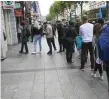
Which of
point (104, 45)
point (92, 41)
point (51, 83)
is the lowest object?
point (51, 83)

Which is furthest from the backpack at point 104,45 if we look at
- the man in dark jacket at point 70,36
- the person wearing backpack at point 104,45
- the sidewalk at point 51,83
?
the man in dark jacket at point 70,36

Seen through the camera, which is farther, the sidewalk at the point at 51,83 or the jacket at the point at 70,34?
the jacket at the point at 70,34

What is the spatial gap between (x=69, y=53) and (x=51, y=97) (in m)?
5.18

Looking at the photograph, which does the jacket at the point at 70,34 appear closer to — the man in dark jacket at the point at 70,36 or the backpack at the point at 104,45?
the man in dark jacket at the point at 70,36

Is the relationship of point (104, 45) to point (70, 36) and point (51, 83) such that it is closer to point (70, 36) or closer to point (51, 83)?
point (51, 83)

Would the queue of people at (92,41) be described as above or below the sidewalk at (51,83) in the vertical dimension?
above

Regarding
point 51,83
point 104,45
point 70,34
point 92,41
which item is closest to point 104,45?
point 104,45

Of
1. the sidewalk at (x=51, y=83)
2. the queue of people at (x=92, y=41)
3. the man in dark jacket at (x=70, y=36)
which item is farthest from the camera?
the man in dark jacket at (x=70, y=36)

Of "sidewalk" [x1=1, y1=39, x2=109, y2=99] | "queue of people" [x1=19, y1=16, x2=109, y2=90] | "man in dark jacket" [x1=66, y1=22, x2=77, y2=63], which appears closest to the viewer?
"queue of people" [x1=19, y1=16, x2=109, y2=90]

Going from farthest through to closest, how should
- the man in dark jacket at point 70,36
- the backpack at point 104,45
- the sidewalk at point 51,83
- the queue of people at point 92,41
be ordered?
the man in dark jacket at point 70,36 → the sidewalk at point 51,83 → the queue of people at point 92,41 → the backpack at point 104,45

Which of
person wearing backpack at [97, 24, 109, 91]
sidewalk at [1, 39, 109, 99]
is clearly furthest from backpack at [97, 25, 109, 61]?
sidewalk at [1, 39, 109, 99]

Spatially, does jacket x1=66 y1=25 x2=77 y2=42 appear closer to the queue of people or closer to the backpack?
the queue of people

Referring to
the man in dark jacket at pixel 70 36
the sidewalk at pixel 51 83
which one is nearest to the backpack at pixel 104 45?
the sidewalk at pixel 51 83

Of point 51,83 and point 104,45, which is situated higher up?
point 104,45
